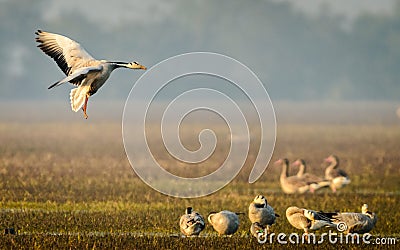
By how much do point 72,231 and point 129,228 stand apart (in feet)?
2.58

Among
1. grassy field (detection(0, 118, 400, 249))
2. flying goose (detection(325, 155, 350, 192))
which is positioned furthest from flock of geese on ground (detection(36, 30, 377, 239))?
flying goose (detection(325, 155, 350, 192))

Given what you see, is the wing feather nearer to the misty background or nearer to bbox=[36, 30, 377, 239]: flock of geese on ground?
bbox=[36, 30, 377, 239]: flock of geese on ground

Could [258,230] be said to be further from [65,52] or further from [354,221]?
[65,52]

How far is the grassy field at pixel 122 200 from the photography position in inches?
429

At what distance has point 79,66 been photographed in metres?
11.9

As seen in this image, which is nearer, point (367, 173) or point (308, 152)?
point (367, 173)

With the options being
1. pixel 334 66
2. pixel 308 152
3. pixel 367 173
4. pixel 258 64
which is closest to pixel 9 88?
pixel 258 64

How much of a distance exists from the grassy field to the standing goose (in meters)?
1.57

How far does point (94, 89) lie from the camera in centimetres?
1153

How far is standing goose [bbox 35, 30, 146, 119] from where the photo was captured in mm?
11414

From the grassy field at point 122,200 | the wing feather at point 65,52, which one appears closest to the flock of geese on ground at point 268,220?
the grassy field at point 122,200

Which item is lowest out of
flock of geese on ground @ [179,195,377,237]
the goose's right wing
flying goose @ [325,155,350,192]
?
flock of geese on ground @ [179,195,377,237]

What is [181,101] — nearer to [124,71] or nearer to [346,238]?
[124,71]

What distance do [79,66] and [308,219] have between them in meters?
3.36
